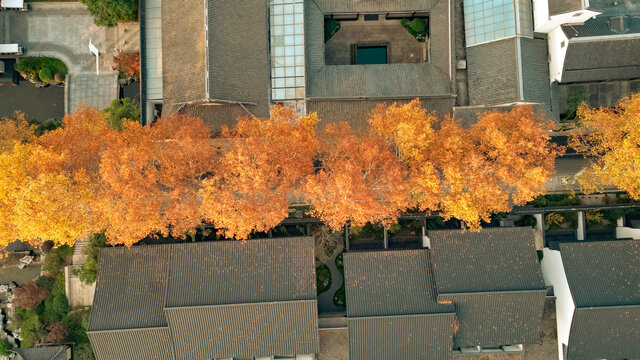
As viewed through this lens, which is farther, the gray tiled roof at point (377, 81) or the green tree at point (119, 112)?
the gray tiled roof at point (377, 81)

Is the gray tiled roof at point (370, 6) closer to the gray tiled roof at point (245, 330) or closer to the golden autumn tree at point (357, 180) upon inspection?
the golden autumn tree at point (357, 180)

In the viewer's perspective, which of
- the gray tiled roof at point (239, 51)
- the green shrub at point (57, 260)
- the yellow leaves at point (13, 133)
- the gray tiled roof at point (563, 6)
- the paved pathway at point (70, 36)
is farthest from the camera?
the paved pathway at point (70, 36)

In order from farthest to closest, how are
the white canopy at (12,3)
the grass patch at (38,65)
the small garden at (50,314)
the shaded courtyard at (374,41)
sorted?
1. the shaded courtyard at (374,41)
2. the grass patch at (38,65)
3. the white canopy at (12,3)
4. the small garden at (50,314)

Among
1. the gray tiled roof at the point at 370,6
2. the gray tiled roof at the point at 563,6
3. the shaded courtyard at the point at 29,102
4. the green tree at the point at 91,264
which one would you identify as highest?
the gray tiled roof at the point at 370,6

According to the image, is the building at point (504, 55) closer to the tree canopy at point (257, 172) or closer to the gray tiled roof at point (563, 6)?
the gray tiled roof at point (563, 6)

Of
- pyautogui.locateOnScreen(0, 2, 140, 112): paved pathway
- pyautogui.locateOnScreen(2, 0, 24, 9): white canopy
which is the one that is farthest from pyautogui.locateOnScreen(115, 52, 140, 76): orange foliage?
pyautogui.locateOnScreen(2, 0, 24, 9): white canopy

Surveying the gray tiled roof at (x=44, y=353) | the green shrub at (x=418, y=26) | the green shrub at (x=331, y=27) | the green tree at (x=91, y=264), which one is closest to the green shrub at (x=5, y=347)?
the gray tiled roof at (x=44, y=353)

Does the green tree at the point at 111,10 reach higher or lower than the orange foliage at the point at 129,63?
higher

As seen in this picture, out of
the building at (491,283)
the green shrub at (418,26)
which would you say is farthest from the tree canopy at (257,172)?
the green shrub at (418,26)
